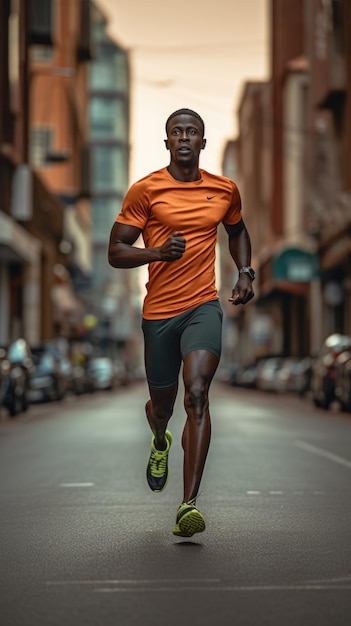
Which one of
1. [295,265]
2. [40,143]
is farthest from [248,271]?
[40,143]

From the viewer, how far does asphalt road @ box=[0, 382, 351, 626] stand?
4891mm

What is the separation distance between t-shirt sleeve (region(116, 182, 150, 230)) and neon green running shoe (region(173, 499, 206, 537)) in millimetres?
1566

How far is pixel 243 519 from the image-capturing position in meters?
7.57

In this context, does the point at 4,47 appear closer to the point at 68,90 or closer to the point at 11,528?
the point at 68,90

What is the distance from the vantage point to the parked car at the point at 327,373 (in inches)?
1017

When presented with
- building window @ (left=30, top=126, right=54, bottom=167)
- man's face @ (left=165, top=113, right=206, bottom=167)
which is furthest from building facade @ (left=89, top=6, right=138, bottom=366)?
man's face @ (left=165, top=113, right=206, bottom=167)

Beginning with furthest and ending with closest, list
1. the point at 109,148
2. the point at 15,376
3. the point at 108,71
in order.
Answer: the point at 109,148, the point at 108,71, the point at 15,376

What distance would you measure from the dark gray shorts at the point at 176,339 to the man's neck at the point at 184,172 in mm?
682

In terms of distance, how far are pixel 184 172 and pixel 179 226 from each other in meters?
0.30

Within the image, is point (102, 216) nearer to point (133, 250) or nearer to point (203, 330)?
point (133, 250)

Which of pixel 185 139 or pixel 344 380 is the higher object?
pixel 185 139

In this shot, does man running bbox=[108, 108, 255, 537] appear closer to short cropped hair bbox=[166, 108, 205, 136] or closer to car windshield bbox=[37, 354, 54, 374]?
short cropped hair bbox=[166, 108, 205, 136]

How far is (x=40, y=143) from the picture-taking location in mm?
62625

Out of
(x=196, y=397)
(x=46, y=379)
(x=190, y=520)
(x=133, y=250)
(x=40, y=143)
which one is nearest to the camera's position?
(x=190, y=520)
